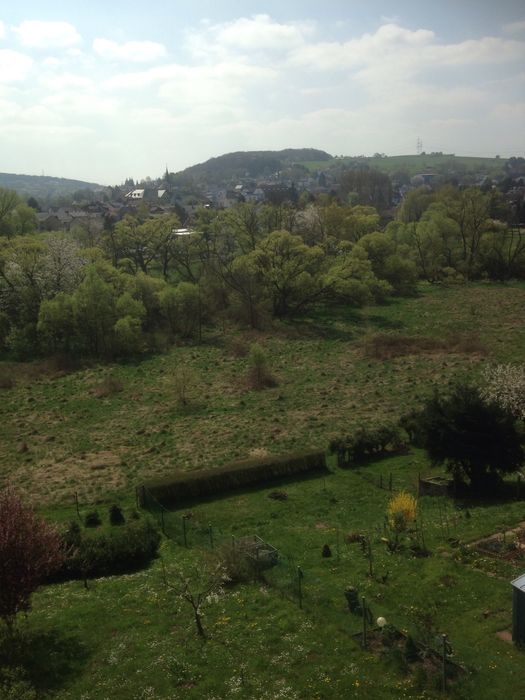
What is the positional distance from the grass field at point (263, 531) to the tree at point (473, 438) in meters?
1.48

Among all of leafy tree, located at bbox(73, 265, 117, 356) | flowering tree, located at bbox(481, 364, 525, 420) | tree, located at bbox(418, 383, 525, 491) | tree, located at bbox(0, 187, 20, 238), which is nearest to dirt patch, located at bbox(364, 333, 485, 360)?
flowering tree, located at bbox(481, 364, 525, 420)

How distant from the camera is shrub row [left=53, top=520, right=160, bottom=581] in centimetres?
2064

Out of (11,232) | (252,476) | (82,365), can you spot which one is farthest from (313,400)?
(11,232)

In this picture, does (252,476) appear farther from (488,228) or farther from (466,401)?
(488,228)

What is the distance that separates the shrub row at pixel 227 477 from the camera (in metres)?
26.9

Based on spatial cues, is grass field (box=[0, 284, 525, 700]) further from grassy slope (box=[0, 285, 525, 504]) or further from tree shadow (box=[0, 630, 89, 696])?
grassy slope (box=[0, 285, 525, 504])

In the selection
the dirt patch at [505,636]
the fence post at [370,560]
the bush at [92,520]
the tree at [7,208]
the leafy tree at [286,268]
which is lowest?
the bush at [92,520]

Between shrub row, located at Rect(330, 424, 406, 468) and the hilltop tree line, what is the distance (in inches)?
1107

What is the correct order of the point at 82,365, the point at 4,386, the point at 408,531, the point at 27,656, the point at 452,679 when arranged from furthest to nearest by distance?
the point at 82,365 < the point at 4,386 < the point at 408,531 < the point at 27,656 < the point at 452,679

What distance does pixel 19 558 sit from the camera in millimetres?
15734

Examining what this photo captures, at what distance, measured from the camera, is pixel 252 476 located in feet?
93.5

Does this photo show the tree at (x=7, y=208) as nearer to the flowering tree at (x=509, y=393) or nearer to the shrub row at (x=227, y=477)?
the shrub row at (x=227, y=477)


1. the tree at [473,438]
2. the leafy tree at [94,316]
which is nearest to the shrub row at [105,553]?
the tree at [473,438]

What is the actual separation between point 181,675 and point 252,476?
1394cm
